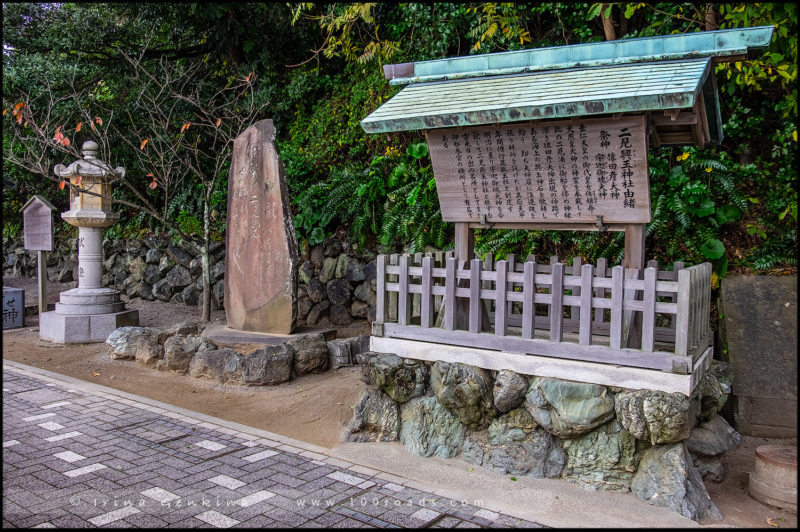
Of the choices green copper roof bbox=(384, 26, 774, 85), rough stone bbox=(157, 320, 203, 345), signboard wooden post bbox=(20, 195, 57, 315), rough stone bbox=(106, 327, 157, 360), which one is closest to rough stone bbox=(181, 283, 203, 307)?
signboard wooden post bbox=(20, 195, 57, 315)

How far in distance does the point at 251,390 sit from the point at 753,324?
623cm

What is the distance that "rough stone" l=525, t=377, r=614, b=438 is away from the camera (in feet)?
16.3

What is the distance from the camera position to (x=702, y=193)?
25.5ft

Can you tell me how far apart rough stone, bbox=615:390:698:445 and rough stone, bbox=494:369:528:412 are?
0.81 m

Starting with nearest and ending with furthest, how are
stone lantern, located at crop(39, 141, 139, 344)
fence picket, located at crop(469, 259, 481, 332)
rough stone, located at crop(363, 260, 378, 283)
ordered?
fence picket, located at crop(469, 259, 481, 332) < stone lantern, located at crop(39, 141, 139, 344) < rough stone, located at crop(363, 260, 378, 283)

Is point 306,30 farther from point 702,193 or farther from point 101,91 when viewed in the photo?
point 702,193

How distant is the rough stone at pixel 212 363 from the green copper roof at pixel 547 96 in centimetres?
420

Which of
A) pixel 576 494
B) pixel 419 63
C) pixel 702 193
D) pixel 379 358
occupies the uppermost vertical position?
pixel 419 63

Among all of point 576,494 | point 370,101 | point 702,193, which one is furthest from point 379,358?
point 370,101

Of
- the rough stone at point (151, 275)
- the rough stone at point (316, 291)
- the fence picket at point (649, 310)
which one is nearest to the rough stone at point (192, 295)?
the rough stone at point (151, 275)

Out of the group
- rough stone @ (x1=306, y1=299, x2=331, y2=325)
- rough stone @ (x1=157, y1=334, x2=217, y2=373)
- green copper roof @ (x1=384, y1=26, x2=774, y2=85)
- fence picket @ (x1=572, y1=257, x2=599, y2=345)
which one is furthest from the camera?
rough stone @ (x1=306, y1=299, x2=331, y2=325)

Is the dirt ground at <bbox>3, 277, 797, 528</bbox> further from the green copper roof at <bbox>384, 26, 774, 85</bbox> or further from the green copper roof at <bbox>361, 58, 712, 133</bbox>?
the green copper roof at <bbox>384, 26, 774, 85</bbox>

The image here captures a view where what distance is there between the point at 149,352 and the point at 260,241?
242 centimetres

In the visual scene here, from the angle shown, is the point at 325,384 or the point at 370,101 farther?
the point at 370,101
